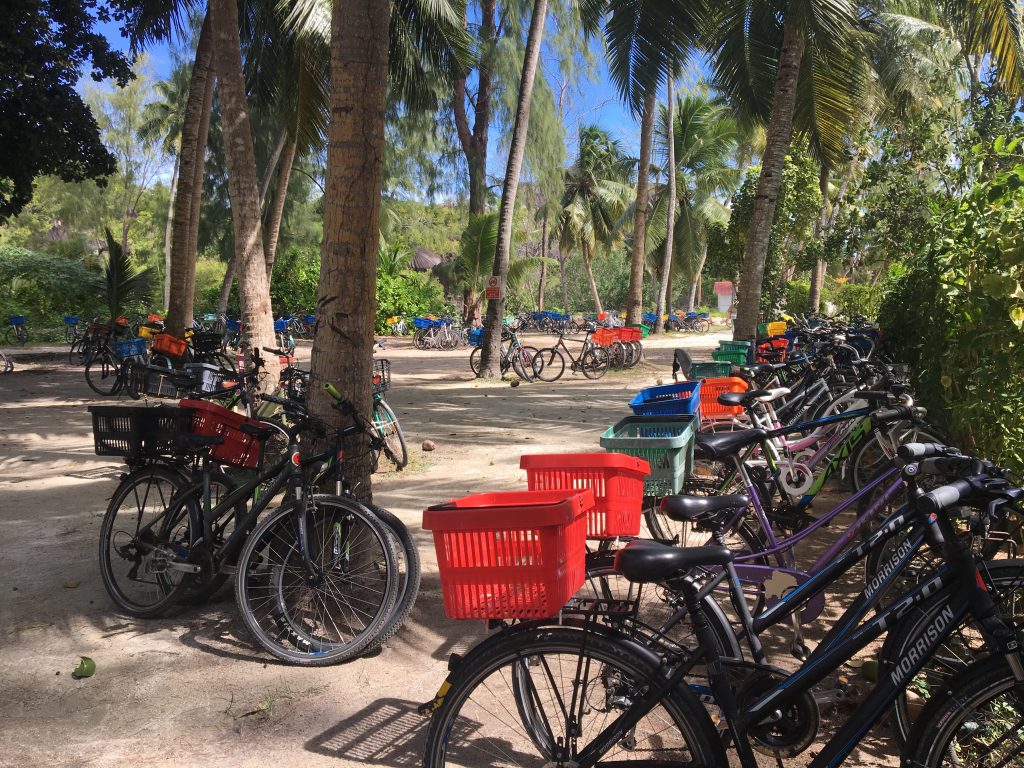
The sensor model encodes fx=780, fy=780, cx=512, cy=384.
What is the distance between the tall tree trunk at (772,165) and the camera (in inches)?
389

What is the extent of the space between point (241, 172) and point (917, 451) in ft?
23.6

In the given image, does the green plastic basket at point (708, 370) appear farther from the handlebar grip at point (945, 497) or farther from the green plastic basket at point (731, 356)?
the handlebar grip at point (945, 497)

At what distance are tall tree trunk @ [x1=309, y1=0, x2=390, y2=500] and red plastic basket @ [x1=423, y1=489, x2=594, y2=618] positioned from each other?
6.69 ft

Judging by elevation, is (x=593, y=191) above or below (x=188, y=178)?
above

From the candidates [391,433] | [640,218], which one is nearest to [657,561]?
[391,433]

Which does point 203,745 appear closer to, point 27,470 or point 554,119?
point 27,470

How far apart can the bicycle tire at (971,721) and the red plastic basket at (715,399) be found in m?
3.18

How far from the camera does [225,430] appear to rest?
3920mm

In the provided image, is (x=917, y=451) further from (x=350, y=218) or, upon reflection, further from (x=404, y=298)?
(x=404, y=298)

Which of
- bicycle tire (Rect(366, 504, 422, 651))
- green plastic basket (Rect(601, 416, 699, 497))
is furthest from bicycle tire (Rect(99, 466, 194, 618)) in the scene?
green plastic basket (Rect(601, 416, 699, 497))

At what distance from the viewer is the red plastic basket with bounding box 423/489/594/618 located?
6.79ft

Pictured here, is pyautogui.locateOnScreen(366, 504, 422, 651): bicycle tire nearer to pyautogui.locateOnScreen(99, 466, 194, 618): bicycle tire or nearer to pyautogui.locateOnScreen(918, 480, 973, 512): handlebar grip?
pyautogui.locateOnScreen(99, 466, 194, 618): bicycle tire

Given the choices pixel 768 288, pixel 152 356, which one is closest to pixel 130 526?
pixel 152 356

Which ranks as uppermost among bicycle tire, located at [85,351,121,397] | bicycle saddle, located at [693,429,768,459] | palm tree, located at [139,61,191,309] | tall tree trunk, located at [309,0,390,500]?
palm tree, located at [139,61,191,309]
